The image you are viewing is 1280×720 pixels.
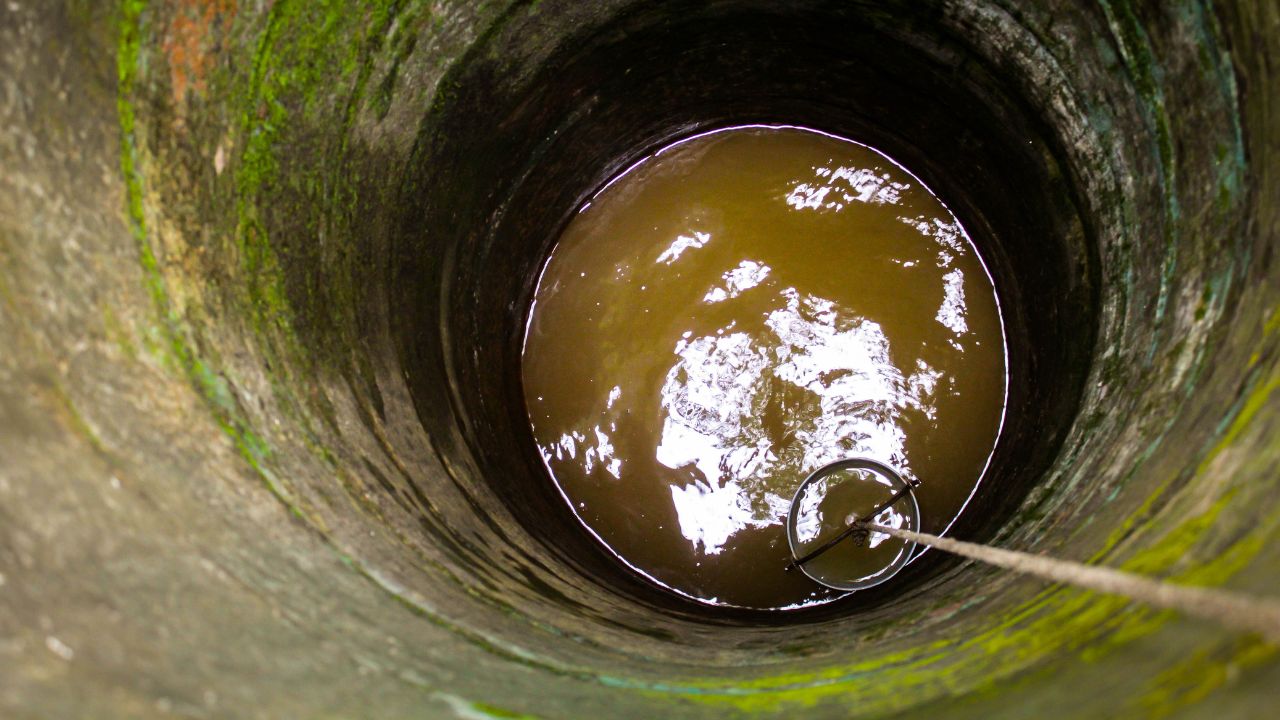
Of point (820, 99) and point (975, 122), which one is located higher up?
point (820, 99)

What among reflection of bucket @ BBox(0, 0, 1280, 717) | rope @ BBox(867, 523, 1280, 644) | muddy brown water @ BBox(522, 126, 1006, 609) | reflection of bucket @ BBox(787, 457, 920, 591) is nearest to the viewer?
rope @ BBox(867, 523, 1280, 644)

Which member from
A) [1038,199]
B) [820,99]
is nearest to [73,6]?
[820,99]

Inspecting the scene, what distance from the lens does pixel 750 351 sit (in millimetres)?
2871

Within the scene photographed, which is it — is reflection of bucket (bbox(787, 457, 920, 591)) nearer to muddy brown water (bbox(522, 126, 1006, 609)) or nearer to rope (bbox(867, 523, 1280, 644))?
muddy brown water (bbox(522, 126, 1006, 609))

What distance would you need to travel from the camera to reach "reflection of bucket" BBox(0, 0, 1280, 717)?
127cm

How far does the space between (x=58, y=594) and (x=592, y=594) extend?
137 centimetres

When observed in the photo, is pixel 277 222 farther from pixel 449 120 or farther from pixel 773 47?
pixel 773 47

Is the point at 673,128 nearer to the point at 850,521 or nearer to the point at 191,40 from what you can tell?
the point at 850,521

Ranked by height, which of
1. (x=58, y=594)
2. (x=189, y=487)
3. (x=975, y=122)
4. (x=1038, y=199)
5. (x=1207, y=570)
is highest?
(x=975, y=122)

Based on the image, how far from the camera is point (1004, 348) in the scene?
9.63 ft

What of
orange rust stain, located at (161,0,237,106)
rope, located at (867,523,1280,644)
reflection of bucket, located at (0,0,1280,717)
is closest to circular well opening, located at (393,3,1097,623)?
reflection of bucket, located at (0,0,1280,717)

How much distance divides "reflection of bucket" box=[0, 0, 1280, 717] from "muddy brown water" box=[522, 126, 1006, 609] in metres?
0.15

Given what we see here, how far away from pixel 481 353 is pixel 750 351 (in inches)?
38.5

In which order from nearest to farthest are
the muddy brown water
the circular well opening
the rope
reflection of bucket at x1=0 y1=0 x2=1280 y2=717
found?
the rope, reflection of bucket at x1=0 y1=0 x2=1280 y2=717, the circular well opening, the muddy brown water
